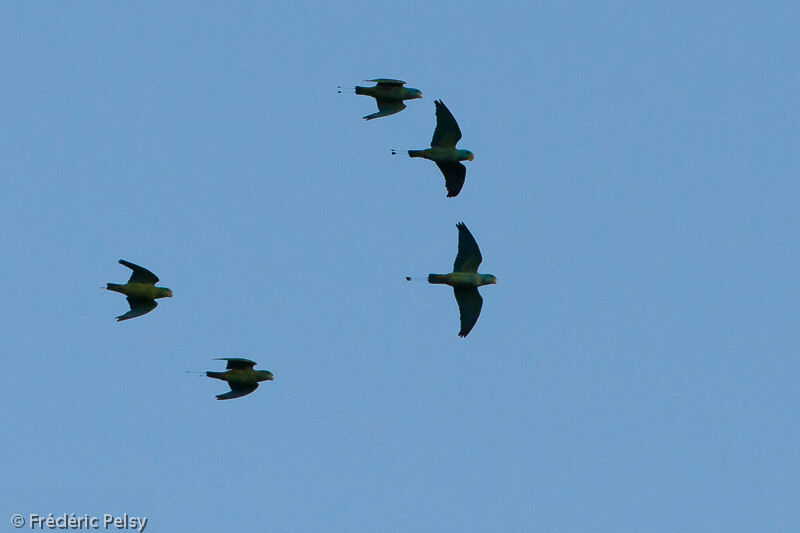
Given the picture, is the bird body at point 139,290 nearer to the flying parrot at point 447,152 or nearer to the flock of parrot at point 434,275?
the flock of parrot at point 434,275

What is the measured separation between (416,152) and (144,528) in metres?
16.5

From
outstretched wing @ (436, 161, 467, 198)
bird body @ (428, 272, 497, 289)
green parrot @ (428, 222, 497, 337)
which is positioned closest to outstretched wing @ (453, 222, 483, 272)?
green parrot @ (428, 222, 497, 337)

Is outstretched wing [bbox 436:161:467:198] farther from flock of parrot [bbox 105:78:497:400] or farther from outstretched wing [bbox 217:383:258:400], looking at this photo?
outstretched wing [bbox 217:383:258:400]

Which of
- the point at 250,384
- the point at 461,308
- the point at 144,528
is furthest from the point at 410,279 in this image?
the point at 144,528

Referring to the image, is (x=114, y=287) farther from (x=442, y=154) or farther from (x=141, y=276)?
(x=442, y=154)

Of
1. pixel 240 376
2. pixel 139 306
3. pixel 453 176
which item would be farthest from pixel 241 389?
pixel 453 176

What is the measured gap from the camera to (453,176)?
1996 inches

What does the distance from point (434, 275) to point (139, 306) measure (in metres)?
9.74

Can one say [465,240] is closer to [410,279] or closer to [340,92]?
[410,279]

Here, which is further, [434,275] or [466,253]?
[466,253]

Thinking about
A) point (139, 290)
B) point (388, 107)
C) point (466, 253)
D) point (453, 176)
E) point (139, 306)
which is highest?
point (388, 107)

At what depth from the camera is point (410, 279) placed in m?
46.6

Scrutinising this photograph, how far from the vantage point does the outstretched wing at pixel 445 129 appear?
164ft

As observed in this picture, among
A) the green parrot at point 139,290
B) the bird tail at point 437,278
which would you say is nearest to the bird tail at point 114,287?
the green parrot at point 139,290
